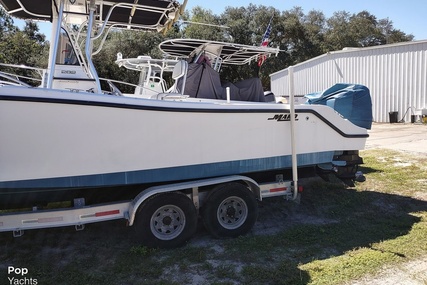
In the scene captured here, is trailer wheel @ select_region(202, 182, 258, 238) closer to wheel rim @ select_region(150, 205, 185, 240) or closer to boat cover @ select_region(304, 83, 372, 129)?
wheel rim @ select_region(150, 205, 185, 240)

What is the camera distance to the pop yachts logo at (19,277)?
3.61 meters

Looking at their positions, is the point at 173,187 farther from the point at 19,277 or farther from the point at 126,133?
the point at 19,277

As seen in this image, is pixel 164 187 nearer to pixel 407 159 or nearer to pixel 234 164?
pixel 234 164

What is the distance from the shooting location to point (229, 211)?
15.5 feet

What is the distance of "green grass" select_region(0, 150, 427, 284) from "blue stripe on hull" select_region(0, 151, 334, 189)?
81 cm

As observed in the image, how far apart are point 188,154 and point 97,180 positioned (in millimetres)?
1022

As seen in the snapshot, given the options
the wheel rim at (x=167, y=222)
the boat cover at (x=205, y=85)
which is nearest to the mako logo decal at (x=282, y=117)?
the boat cover at (x=205, y=85)

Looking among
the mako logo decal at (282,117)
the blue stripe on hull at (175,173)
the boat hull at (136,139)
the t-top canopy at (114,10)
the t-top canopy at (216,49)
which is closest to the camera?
the boat hull at (136,139)

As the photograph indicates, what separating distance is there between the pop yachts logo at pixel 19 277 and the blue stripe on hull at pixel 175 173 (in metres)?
0.88

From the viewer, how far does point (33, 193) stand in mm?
3855

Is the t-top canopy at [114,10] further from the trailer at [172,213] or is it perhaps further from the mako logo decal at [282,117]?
the trailer at [172,213]

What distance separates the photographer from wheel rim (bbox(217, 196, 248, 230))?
4.71m

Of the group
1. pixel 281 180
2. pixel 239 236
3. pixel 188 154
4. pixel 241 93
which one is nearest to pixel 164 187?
pixel 188 154

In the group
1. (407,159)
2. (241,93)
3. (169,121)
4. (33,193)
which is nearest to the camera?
(33,193)
